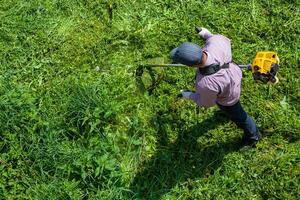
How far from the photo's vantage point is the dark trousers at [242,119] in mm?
4308

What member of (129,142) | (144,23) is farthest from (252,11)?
(129,142)

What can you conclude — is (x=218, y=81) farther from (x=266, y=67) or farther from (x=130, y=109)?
(x=130, y=109)

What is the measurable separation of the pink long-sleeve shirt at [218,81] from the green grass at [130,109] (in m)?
1.01

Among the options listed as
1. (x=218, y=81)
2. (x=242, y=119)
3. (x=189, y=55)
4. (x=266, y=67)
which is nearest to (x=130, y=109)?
(x=242, y=119)

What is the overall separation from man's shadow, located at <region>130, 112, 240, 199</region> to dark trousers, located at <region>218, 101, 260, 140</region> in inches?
10.8

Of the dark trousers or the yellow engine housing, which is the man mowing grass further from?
the yellow engine housing

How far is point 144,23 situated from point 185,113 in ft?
4.41

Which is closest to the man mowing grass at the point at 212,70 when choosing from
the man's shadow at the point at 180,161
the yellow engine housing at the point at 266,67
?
the yellow engine housing at the point at 266,67

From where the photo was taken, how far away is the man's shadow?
4.81 metres

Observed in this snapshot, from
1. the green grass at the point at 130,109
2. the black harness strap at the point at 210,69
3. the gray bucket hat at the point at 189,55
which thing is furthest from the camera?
the green grass at the point at 130,109

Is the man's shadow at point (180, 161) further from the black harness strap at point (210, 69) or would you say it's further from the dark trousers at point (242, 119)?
the black harness strap at point (210, 69)

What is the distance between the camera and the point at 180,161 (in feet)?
16.1

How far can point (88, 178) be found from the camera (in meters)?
4.71

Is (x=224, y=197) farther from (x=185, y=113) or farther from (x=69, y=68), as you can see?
Answer: (x=69, y=68)
